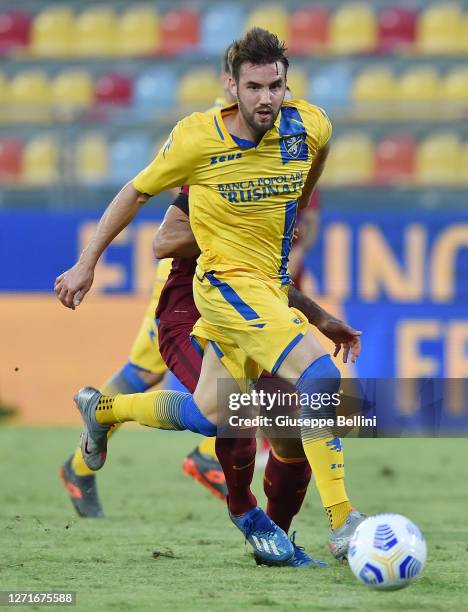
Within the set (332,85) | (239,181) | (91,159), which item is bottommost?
(239,181)

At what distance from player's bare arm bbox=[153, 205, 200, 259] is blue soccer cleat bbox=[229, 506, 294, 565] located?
117 cm

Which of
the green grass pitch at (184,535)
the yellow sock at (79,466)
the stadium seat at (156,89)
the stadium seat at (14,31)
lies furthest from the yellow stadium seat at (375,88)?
the yellow sock at (79,466)

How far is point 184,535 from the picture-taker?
19.8 ft

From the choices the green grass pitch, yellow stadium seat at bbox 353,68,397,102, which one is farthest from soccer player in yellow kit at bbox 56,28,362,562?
yellow stadium seat at bbox 353,68,397,102

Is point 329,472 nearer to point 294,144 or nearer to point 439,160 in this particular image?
point 294,144

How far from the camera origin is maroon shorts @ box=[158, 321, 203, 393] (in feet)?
18.1

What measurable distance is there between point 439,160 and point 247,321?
25.9 feet

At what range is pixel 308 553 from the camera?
218 inches

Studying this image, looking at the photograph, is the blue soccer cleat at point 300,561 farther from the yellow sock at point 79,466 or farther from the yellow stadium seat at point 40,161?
the yellow stadium seat at point 40,161

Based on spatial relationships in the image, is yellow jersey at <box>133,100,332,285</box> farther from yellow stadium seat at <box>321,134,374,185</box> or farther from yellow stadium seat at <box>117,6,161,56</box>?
yellow stadium seat at <box>117,6,161,56</box>

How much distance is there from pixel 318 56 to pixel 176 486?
687 cm

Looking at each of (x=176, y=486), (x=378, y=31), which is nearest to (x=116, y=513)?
(x=176, y=486)

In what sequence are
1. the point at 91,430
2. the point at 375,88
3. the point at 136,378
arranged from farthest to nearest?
1. the point at 375,88
2. the point at 136,378
3. the point at 91,430

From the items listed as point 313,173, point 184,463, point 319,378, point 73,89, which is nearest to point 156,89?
point 73,89
